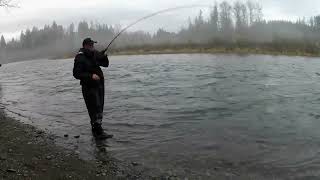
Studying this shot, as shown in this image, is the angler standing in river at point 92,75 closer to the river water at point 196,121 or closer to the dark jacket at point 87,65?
the dark jacket at point 87,65

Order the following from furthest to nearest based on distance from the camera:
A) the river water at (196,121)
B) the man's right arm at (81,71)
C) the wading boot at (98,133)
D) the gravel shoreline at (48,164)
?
the wading boot at (98,133) < the man's right arm at (81,71) < the river water at (196,121) < the gravel shoreline at (48,164)

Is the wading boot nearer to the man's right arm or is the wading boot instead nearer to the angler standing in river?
the angler standing in river

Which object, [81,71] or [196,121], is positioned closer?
[81,71]

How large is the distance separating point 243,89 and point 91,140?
10793 millimetres

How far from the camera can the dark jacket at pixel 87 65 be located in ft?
34.4

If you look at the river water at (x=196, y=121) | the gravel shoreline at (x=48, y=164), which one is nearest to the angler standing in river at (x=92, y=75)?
the river water at (x=196, y=121)

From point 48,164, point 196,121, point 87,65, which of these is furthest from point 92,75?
point 196,121

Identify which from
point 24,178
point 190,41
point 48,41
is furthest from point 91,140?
point 48,41

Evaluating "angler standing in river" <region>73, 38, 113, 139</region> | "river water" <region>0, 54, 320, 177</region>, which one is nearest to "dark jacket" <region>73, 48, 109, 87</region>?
"angler standing in river" <region>73, 38, 113, 139</region>

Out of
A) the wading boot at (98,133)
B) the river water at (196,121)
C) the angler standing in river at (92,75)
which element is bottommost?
the river water at (196,121)

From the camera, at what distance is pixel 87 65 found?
10516 millimetres

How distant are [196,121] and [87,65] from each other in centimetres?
398

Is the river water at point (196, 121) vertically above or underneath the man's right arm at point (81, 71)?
underneath

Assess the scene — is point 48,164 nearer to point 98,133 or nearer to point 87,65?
point 98,133
